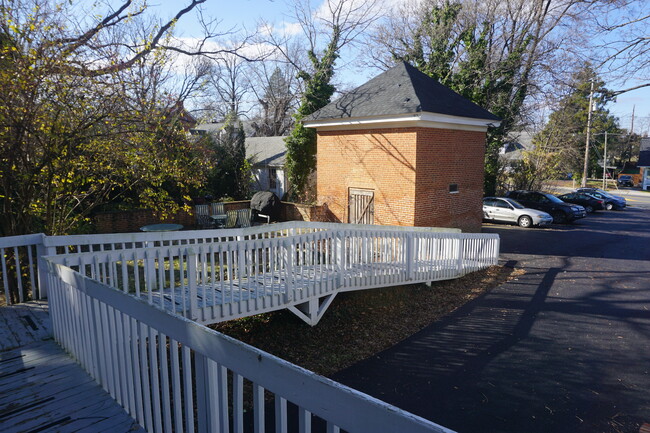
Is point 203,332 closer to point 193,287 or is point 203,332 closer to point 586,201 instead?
point 193,287

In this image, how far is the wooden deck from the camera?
10.5ft

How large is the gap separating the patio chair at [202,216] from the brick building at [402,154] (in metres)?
4.89

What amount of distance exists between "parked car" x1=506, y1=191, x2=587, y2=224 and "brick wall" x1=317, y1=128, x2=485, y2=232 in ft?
25.2

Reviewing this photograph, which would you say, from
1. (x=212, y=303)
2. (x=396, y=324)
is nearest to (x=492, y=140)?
(x=396, y=324)

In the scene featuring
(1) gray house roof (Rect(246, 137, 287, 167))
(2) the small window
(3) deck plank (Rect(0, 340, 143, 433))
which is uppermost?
(1) gray house roof (Rect(246, 137, 287, 167))

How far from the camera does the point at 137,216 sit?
17547mm

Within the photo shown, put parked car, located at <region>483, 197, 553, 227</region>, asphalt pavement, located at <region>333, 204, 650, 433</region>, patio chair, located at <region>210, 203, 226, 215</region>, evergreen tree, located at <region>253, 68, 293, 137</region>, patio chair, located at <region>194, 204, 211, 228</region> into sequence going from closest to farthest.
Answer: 1. asphalt pavement, located at <region>333, 204, 650, 433</region>
2. patio chair, located at <region>194, 204, 211, 228</region>
3. patio chair, located at <region>210, 203, 226, 215</region>
4. parked car, located at <region>483, 197, 553, 227</region>
5. evergreen tree, located at <region>253, 68, 293, 137</region>

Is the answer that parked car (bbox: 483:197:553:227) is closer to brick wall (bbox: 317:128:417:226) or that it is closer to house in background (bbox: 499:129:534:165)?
house in background (bbox: 499:129:534:165)

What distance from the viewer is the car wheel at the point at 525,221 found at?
21.6 metres

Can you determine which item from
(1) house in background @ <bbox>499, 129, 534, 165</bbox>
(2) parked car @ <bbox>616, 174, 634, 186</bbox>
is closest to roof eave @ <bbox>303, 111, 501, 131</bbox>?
(1) house in background @ <bbox>499, 129, 534, 165</bbox>

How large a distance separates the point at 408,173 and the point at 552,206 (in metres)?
13.0

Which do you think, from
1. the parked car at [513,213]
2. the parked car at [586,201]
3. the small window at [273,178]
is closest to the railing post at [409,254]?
the parked car at [513,213]

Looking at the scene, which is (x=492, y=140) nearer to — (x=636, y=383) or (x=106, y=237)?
(x=636, y=383)

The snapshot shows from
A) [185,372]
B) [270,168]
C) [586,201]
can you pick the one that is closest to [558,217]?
[586,201]
